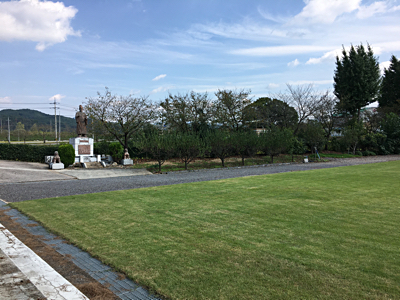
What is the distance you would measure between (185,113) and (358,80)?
23.0 meters

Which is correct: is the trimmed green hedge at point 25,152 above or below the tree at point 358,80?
below

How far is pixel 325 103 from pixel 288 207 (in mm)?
26297

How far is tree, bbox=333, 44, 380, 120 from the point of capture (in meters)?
32.9

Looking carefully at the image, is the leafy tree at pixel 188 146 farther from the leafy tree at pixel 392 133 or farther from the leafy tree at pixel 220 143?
the leafy tree at pixel 392 133

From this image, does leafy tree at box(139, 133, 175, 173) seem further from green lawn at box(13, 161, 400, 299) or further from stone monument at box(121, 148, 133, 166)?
green lawn at box(13, 161, 400, 299)

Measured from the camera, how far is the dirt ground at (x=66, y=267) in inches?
110

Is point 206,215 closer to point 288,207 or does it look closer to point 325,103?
point 288,207

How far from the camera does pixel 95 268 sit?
3.38 m

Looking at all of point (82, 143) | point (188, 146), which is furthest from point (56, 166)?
point (188, 146)

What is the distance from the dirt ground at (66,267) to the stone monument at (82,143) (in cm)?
1327

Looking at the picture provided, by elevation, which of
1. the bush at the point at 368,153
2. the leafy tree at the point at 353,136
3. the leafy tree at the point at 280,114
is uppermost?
the leafy tree at the point at 280,114

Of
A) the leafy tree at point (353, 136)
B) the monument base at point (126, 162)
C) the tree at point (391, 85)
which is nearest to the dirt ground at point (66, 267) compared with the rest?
the monument base at point (126, 162)

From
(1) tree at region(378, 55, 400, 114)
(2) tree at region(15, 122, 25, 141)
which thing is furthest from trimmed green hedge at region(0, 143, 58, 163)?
(1) tree at region(378, 55, 400, 114)

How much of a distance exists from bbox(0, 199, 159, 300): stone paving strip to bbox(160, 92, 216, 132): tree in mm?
17759
